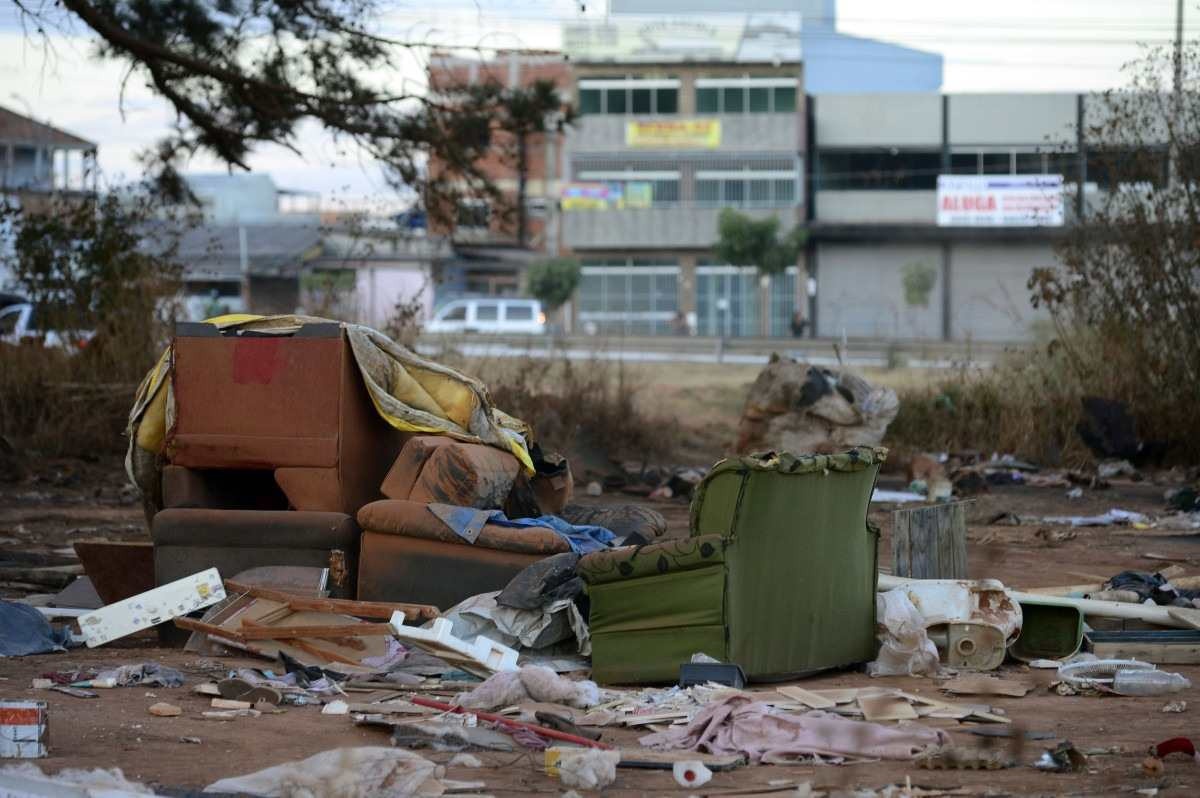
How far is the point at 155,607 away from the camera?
7.80 metres

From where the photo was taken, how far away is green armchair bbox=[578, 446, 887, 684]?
22.0 ft

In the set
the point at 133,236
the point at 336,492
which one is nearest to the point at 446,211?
the point at 133,236

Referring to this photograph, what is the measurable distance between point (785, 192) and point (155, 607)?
54.6 meters

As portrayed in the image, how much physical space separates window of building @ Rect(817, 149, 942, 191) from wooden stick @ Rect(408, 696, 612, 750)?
56307 millimetres

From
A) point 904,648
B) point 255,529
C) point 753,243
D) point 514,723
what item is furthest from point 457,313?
point 514,723

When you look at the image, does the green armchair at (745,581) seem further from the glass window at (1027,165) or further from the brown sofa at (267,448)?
the glass window at (1027,165)

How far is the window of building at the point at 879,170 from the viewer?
60312 millimetres

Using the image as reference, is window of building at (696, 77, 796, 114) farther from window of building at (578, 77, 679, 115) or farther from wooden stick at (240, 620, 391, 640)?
wooden stick at (240, 620, 391, 640)

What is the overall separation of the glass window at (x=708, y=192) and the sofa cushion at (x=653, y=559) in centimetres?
5490

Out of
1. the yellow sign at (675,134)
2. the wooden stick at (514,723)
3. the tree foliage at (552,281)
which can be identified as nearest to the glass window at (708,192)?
the yellow sign at (675,134)

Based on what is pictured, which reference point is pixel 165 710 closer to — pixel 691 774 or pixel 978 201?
pixel 691 774

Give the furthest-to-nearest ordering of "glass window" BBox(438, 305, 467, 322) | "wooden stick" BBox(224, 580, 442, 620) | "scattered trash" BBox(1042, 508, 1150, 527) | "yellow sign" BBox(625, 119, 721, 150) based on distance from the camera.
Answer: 1. "yellow sign" BBox(625, 119, 721, 150)
2. "glass window" BBox(438, 305, 467, 322)
3. "scattered trash" BBox(1042, 508, 1150, 527)
4. "wooden stick" BBox(224, 580, 442, 620)

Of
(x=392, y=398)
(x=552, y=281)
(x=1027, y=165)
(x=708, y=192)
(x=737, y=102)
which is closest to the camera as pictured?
(x=392, y=398)

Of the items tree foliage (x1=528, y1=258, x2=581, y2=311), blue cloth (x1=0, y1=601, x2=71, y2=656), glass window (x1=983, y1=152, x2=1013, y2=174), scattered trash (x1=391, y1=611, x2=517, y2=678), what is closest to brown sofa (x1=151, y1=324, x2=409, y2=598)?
blue cloth (x1=0, y1=601, x2=71, y2=656)
